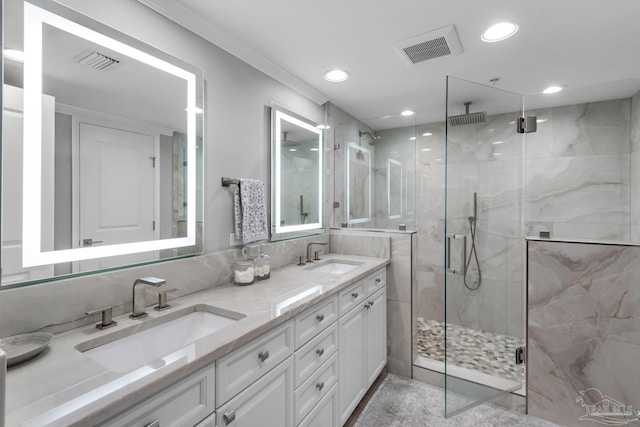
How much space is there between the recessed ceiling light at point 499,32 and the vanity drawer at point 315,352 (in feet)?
6.22

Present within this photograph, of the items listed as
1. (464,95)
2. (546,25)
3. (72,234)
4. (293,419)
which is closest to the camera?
(72,234)

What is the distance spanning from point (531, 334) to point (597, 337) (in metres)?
0.34

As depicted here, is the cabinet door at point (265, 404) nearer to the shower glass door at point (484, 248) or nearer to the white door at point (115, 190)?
the white door at point (115, 190)

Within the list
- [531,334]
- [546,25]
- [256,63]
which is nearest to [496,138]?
[546,25]

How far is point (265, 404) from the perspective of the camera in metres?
1.19

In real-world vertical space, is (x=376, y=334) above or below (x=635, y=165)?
below

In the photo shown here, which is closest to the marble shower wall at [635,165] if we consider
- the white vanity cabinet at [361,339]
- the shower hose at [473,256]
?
the shower hose at [473,256]

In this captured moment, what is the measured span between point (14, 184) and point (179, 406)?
3.09 feet

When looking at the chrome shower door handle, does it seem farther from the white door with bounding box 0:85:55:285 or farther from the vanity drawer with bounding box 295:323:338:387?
the white door with bounding box 0:85:55:285

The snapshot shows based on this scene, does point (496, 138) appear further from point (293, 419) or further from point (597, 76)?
point (293, 419)

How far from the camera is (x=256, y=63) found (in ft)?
6.54

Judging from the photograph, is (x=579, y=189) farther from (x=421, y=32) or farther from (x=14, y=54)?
(x=14, y=54)

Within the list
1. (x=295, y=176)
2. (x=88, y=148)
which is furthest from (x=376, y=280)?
(x=88, y=148)

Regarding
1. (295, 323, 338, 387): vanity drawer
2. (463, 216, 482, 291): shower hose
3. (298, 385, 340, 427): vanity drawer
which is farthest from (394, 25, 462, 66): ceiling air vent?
(298, 385, 340, 427): vanity drawer
